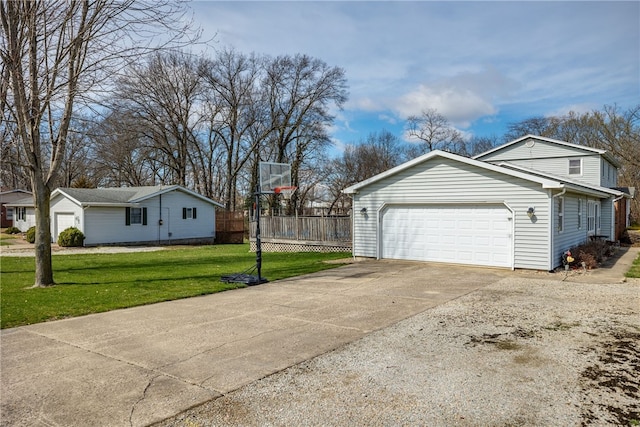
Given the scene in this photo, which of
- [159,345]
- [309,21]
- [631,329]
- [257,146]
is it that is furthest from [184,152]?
[631,329]

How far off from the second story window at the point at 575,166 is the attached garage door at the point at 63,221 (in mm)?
28142

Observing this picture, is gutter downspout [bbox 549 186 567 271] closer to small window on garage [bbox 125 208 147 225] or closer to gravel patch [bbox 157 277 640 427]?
gravel patch [bbox 157 277 640 427]

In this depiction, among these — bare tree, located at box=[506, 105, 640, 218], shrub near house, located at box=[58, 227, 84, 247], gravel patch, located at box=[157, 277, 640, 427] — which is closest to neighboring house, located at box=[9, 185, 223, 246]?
shrub near house, located at box=[58, 227, 84, 247]

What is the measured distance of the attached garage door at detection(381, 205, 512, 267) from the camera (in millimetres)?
12266

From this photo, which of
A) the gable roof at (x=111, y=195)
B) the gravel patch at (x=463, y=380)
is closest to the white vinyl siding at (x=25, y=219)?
the gable roof at (x=111, y=195)

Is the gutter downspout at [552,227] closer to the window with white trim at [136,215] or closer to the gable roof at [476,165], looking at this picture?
the gable roof at [476,165]

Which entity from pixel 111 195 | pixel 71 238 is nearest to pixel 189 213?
pixel 111 195

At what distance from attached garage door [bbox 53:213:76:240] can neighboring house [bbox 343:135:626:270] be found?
61.3 feet

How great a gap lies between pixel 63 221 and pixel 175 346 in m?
24.1

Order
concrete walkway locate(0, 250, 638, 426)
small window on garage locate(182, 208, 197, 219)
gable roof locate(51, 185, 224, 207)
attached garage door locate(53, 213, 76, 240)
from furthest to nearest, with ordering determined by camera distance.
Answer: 1. small window on garage locate(182, 208, 197, 219)
2. attached garage door locate(53, 213, 76, 240)
3. gable roof locate(51, 185, 224, 207)
4. concrete walkway locate(0, 250, 638, 426)

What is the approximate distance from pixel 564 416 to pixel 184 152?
115ft

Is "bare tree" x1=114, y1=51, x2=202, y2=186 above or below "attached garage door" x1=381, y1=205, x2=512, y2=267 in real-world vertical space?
above

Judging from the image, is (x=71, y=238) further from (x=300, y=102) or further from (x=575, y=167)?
(x=575, y=167)

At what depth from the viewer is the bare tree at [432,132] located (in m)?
42.0
